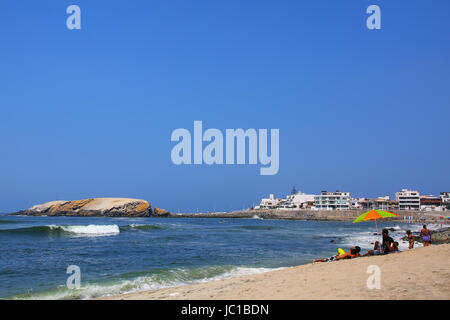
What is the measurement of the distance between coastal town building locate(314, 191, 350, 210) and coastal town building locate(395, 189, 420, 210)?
1916 cm

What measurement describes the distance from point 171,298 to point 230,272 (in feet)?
21.8

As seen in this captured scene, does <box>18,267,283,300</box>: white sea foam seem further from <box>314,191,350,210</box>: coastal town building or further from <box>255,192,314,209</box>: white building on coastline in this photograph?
<box>255,192,314,209</box>: white building on coastline

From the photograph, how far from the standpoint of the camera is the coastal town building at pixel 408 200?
4998 inches

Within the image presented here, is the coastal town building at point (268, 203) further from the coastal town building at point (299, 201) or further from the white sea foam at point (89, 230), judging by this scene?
the white sea foam at point (89, 230)

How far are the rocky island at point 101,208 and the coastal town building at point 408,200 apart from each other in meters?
95.2

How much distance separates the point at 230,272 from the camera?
1484cm

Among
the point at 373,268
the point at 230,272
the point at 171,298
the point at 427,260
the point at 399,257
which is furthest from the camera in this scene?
the point at 230,272

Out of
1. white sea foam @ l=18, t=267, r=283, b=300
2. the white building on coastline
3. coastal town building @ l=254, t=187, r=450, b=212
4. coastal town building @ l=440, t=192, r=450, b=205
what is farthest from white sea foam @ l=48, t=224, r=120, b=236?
→ coastal town building @ l=440, t=192, r=450, b=205

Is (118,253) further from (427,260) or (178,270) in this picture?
(427,260)

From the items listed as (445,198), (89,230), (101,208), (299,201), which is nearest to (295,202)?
(299,201)

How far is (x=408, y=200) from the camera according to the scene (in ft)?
420

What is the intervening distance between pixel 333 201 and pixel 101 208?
9429 centimetres

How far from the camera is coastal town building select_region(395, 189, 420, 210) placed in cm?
12694
